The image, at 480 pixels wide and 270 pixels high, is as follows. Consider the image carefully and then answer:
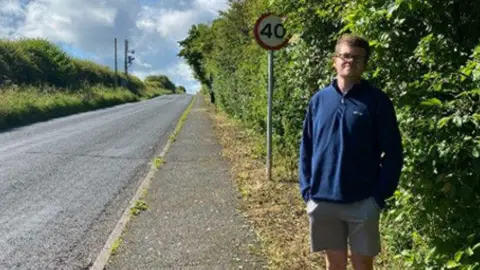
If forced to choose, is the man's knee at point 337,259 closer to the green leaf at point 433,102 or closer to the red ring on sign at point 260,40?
the green leaf at point 433,102

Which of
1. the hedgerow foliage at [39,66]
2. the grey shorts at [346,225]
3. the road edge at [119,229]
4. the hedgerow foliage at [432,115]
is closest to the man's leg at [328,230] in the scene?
the grey shorts at [346,225]

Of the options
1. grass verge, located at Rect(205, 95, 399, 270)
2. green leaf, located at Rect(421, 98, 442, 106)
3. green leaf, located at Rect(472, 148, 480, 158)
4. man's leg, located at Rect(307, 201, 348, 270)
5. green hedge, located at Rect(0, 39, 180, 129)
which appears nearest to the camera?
green leaf, located at Rect(472, 148, 480, 158)

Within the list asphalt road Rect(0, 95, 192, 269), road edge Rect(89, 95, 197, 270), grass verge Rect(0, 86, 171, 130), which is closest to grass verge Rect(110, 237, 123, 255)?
road edge Rect(89, 95, 197, 270)

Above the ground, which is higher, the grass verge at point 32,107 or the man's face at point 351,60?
the man's face at point 351,60

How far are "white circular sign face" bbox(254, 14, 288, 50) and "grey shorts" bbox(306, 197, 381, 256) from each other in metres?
4.88

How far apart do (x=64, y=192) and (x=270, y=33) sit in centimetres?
394

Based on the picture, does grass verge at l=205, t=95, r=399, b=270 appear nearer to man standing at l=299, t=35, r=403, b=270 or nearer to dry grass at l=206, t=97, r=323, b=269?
dry grass at l=206, t=97, r=323, b=269

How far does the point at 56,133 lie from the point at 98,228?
1176 cm

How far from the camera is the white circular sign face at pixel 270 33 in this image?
786 centimetres

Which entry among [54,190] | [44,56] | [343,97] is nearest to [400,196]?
[343,97]

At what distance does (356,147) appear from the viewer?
3.07 metres

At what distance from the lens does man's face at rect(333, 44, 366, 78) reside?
10.0 ft

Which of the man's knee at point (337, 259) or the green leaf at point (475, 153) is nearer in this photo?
the green leaf at point (475, 153)

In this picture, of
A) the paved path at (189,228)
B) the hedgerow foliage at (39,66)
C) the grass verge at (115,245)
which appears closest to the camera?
the paved path at (189,228)
